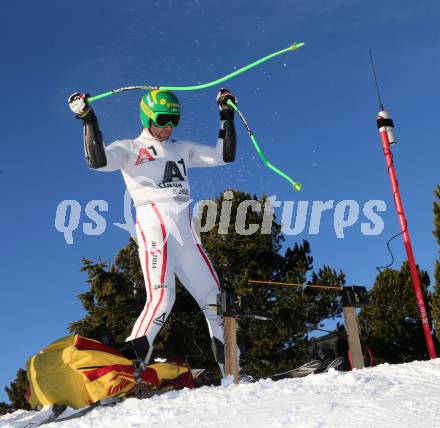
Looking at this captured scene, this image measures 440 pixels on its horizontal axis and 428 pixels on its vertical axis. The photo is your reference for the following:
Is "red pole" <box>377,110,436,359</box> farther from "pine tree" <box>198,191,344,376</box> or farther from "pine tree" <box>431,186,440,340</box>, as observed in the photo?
"pine tree" <box>198,191,344,376</box>

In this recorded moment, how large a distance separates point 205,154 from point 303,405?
339cm

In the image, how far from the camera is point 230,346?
580 cm

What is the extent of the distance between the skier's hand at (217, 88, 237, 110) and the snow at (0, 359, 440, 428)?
2.98 metres

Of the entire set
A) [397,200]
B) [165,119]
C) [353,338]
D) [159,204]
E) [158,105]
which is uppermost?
[158,105]

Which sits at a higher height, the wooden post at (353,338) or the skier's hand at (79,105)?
the skier's hand at (79,105)

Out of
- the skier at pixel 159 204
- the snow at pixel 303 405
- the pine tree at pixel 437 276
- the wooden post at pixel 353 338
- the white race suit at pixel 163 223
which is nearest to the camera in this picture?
the snow at pixel 303 405

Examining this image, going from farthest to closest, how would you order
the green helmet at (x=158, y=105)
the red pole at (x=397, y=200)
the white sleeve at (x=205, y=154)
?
the red pole at (x=397, y=200), the white sleeve at (x=205, y=154), the green helmet at (x=158, y=105)

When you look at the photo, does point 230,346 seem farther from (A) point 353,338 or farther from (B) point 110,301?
→ (B) point 110,301

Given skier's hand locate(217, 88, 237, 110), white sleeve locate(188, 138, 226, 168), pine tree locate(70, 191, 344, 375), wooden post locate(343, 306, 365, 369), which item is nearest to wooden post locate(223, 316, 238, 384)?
wooden post locate(343, 306, 365, 369)

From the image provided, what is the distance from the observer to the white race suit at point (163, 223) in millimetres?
6047

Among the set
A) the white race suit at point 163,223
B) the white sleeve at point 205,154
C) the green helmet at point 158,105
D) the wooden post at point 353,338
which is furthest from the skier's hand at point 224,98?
the wooden post at point 353,338

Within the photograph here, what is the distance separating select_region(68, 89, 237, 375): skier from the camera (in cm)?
589

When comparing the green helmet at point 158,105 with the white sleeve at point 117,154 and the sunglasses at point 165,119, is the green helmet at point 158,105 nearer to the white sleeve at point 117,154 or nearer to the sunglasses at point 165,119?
the sunglasses at point 165,119

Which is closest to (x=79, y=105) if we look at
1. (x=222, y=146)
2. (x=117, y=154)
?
(x=117, y=154)
